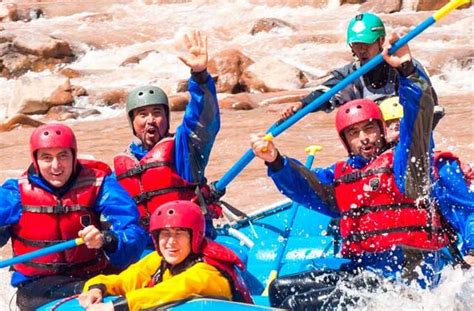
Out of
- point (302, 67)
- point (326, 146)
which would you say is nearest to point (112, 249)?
point (326, 146)

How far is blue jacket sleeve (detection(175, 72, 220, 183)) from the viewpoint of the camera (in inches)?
191

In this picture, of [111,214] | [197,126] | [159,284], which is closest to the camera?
[159,284]

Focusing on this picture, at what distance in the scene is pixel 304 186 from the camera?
14.4 feet

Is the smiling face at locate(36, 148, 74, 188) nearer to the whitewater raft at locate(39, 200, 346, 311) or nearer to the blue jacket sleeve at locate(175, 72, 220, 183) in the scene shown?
the whitewater raft at locate(39, 200, 346, 311)

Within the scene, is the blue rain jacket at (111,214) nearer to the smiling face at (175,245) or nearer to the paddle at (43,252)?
the paddle at (43,252)

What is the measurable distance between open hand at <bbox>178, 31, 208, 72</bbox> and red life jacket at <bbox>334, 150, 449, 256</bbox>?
94 cm

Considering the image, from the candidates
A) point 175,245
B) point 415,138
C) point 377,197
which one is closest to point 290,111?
point 377,197

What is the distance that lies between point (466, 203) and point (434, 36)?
14493 millimetres

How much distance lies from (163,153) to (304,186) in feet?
3.18

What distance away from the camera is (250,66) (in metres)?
16.3

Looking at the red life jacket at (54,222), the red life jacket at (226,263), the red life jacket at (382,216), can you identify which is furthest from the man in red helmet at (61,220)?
the red life jacket at (382,216)

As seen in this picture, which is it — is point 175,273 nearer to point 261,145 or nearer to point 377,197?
point 261,145

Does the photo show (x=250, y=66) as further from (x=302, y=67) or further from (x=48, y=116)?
(x=48, y=116)

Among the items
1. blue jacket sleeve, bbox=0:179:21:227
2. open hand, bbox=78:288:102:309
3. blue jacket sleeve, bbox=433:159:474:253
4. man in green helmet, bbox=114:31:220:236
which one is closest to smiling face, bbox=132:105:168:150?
man in green helmet, bbox=114:31:220:236
